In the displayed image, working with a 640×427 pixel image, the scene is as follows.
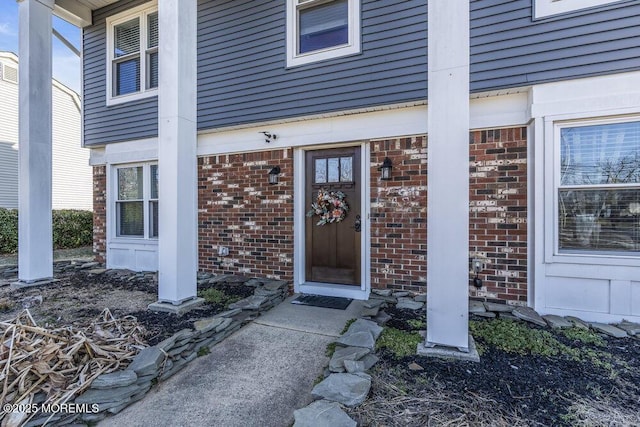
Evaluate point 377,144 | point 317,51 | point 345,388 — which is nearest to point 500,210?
point 377,144

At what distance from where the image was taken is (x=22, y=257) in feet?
14.9

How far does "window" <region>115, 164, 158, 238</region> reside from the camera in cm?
554

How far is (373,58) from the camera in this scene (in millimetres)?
3863

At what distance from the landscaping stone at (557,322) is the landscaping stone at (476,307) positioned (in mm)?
553

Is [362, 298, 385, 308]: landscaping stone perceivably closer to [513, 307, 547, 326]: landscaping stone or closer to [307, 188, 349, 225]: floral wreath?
[307, 188, 349, 225]: floral wreath

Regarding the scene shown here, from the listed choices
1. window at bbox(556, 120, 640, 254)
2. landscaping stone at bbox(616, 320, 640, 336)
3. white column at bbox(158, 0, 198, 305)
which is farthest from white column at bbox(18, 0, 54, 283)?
landscaping stone at bbox(616, 320, 640, 336)

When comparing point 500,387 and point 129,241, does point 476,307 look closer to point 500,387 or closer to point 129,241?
point 500,387

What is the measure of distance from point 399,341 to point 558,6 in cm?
365

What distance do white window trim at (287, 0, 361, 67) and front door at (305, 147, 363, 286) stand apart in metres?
1.20

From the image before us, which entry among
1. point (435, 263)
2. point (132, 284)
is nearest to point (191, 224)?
point (132, 284)

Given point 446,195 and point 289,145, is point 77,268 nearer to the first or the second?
point 289,145

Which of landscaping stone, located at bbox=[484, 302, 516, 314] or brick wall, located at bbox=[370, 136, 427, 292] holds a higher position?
brick wall, located at bbox=[370, 136, 427, 292]

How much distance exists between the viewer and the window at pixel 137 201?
5539 mm

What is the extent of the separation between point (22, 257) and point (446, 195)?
224 inches
